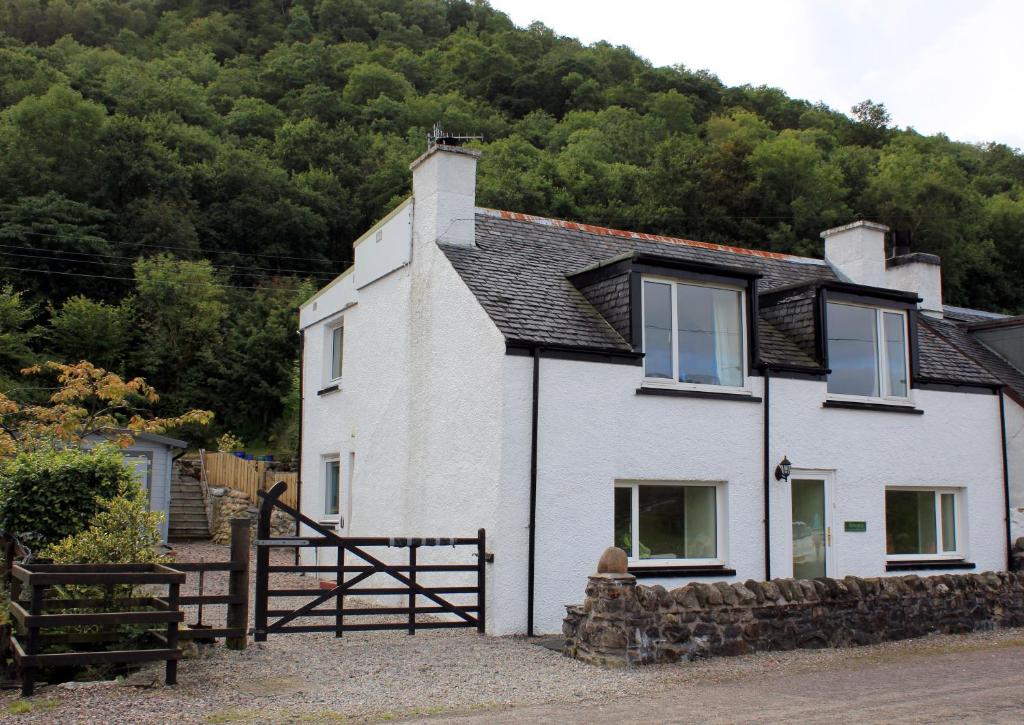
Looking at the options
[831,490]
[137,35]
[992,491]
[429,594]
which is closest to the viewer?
[429,594]

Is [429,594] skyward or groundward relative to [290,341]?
groundward

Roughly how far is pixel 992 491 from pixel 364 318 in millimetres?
11826

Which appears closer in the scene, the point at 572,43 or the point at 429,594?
the point at 429,594

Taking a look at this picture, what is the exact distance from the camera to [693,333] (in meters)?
14.0

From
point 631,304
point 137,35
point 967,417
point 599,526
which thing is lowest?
point 599,526

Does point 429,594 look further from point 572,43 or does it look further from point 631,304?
point 572,43

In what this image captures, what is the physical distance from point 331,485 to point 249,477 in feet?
32.7

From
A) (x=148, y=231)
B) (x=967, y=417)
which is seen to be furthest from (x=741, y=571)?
(x=148, y=231)

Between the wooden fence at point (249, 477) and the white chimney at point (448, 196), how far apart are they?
14063mm

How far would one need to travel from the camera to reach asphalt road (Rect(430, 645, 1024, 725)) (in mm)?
7777

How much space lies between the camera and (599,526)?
1248cm

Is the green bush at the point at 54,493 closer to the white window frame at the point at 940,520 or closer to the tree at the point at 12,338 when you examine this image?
the white window frame at the point at 940,520

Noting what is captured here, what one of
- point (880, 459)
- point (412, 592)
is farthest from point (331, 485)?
point (880, 459)

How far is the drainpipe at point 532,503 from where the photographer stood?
39.2 feet
